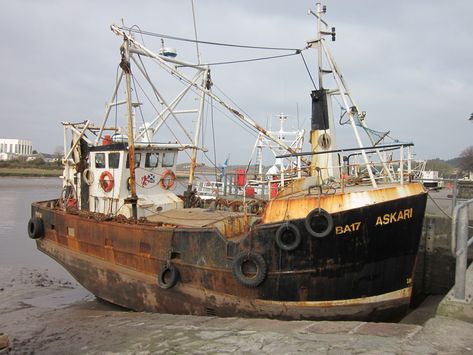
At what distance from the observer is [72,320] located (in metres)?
9.73

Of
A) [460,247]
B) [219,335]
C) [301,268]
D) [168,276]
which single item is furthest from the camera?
[168,276]

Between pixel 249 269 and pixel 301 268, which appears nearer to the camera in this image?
pixel 301 268

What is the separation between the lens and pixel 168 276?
31.3 ft

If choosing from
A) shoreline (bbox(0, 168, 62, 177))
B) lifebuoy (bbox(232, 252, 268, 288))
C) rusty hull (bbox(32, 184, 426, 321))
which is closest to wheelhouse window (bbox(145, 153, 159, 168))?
rusty hull (bbox(32, 184, 426, 321))

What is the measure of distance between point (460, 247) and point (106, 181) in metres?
9.77

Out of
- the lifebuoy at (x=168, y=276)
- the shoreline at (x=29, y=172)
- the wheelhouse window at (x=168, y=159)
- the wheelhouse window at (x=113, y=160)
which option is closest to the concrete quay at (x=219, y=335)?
the lifebuoy at (x=168, y=276)

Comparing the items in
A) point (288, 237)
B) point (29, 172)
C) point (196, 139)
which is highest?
point (196, 139)

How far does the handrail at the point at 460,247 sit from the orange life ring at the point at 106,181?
937 centimetres

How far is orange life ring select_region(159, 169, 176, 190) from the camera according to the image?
1320 centimetres


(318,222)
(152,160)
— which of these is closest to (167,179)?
(152,160)

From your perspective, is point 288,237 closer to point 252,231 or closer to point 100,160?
point 252,231

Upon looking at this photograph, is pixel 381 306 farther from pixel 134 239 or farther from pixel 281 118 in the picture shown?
pixel 281 118

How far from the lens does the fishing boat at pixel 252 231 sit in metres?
7.71

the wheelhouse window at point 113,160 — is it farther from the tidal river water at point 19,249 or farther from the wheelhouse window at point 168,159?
the tidal river water at point 19,249
